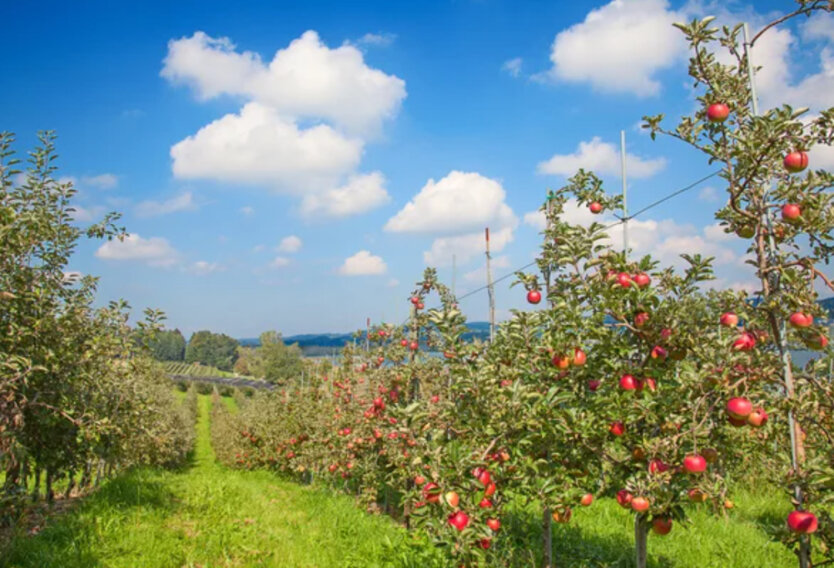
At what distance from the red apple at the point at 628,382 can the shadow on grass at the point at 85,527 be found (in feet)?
18.1

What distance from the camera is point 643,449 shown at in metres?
2.90

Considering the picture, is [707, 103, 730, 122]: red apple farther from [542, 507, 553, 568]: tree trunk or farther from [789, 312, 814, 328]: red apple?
[542, 507, 553, 568]: tree trunk

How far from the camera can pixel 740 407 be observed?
2430 mm

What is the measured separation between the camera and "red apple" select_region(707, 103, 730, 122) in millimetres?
2734

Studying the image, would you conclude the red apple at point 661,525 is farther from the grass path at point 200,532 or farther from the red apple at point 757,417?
the grass path at point 200,532

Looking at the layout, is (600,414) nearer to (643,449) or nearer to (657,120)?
(643,449)

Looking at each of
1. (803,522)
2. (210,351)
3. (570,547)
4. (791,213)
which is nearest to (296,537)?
(570,547)

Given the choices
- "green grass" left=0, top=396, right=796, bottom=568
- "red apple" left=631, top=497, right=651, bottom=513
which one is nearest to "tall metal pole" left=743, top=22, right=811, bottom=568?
"red apple" left=631, top=497, right=651, bottom=513

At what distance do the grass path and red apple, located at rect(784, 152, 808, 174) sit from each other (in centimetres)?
507

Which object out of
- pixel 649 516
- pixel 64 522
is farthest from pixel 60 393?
pixel 649 516

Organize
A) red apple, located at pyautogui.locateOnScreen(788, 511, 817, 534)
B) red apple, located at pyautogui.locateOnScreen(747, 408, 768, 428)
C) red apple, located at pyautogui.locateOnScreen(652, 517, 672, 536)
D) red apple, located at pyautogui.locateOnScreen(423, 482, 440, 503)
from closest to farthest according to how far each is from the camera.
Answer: red apple, located at pyautogui.locateOnScreen(788, 511, 817, 534)
red apple, located at pyautogui.locateOnScreen(747, 408, 768, 428)
red apple, located at pyautogui.locateOnScreen(652, 517, 672, 536)
red apple, located at pyautogui.locateOnScreen(423, 482, 440, 503)

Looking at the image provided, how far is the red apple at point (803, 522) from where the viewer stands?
A: 233 centimetres

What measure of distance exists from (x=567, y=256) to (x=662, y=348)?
828 millimetres

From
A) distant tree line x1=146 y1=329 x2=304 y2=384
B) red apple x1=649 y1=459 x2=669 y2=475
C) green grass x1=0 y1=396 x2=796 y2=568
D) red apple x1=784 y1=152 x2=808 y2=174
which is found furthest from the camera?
distant tree line x1=146 y1=329 x2=304 y2=384
